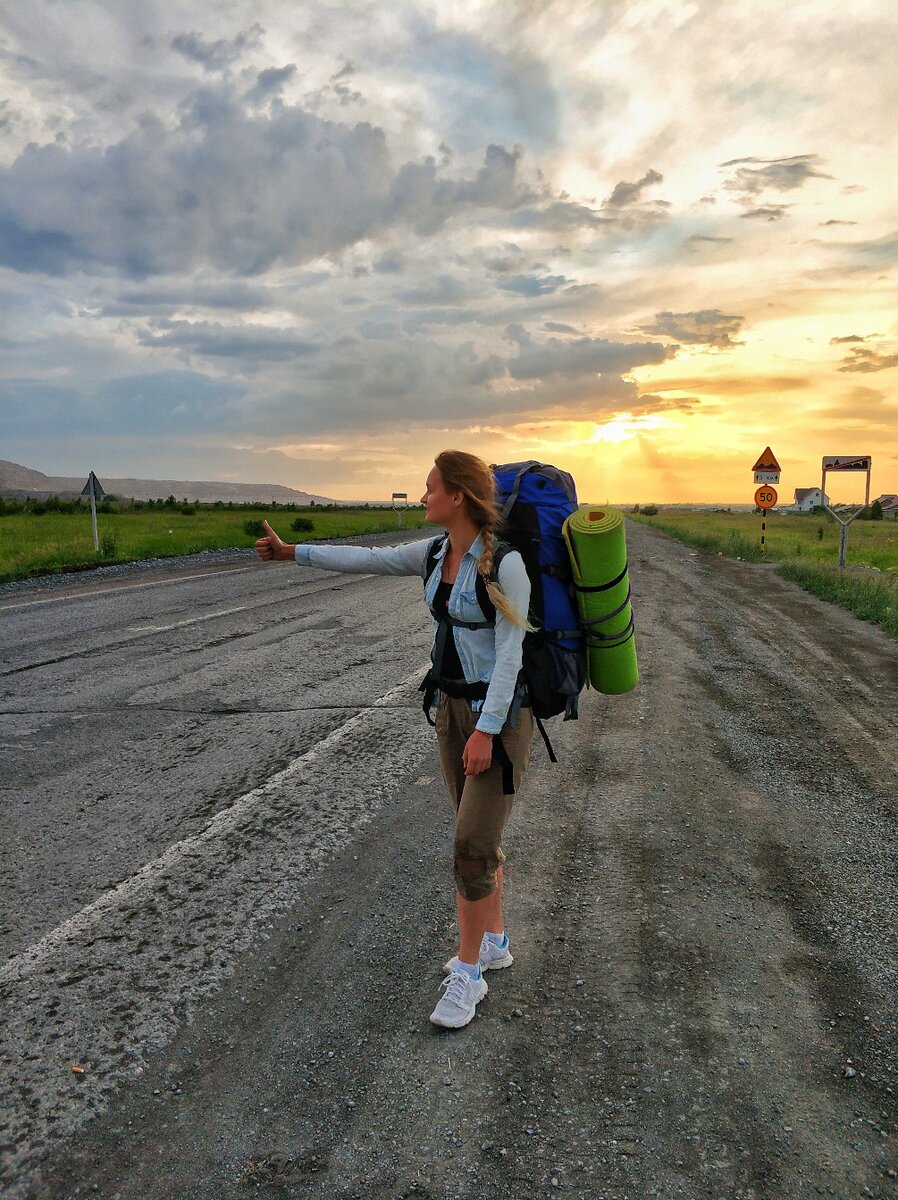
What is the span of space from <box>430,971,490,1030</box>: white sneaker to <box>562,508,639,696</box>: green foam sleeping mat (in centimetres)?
118

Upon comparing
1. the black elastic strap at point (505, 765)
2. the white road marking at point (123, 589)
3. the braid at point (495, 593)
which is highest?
the braid at point (495, 593)

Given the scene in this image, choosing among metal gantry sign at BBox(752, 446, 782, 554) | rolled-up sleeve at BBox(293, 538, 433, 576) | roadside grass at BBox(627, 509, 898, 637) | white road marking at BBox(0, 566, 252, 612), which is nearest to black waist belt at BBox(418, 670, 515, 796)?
rolled-up sleeve at BBox(293, 538, 433, 576)

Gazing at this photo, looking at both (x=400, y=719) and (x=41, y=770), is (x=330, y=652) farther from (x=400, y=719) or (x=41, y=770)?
(x=41, y=770)

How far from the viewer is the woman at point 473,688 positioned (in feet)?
9.36

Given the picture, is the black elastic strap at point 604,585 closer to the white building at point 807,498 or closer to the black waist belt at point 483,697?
the black waist belt at point 483,697

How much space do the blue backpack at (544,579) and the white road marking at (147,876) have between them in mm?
2025

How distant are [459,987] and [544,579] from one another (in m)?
1.52

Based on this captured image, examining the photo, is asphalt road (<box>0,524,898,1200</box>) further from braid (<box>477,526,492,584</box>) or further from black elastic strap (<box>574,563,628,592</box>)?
braid (<box>477,526,492,584</box>)

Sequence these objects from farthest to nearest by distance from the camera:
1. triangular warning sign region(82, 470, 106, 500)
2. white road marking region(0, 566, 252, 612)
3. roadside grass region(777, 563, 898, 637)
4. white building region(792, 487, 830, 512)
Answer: white building region(792, 487, 830, 512)
triangular warning sign region(82, 470, 106, 500)
white road marking region(0, 566, 252, 612)
roadside grass region(777, 563, 898, 637)

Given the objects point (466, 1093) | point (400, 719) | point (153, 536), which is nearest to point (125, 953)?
point (466, 1093)

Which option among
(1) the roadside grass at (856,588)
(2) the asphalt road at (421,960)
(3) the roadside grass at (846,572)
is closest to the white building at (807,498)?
(3) the roadside grass at (846,572)

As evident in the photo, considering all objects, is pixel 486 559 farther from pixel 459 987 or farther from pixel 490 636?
pixel 459 987

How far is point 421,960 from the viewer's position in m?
3.36

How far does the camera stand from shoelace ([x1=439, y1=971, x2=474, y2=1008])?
9.88ft
